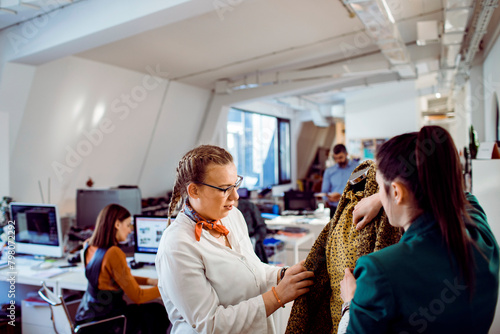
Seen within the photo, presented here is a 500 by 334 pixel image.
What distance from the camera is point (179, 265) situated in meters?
1.48

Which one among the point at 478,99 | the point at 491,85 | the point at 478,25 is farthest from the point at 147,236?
the point at 478,99

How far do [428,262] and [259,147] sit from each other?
1014 centimetres

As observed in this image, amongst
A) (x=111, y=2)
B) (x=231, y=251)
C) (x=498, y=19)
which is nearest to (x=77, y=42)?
(x=111, y=2)

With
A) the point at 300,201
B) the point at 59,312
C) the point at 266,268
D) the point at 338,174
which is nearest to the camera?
the point at 266,268

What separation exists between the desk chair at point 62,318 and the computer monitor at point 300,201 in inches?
147

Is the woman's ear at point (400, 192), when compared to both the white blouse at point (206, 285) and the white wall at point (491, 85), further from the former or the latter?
the white wall at point (491, 85)

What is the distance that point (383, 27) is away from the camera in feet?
15.1

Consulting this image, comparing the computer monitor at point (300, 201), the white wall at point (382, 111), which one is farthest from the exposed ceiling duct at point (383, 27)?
the white wall at point (382, 111)

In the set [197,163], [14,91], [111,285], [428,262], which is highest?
[14,91]

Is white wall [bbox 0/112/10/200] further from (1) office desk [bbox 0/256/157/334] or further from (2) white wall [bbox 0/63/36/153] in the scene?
(1) office desk [bbox 0/256/157/334]

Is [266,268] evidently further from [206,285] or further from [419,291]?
[419,291]

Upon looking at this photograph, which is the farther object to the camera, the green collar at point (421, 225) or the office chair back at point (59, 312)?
the office chair back at point (59, 312)

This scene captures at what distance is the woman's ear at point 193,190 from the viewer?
1637 mm

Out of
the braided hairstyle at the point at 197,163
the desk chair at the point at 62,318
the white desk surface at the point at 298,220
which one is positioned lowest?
the desk chair at the point at 62,318
